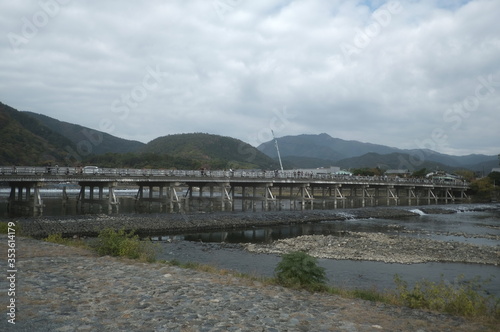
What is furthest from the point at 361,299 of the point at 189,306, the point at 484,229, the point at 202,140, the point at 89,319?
the point at 202,140

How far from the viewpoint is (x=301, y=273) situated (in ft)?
33.1

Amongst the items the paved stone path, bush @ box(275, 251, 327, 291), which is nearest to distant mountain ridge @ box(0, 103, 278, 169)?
the paved stone path

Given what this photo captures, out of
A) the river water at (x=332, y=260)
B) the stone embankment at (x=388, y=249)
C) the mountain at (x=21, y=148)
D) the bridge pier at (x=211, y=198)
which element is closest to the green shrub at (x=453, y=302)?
the river water at (x=332, y=260)

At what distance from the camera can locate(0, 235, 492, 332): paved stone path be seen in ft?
21.7

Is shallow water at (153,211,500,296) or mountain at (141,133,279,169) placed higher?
mountain at (141,133,279,169)

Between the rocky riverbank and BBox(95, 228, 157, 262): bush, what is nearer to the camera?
BBox(95, 228, 157, 262): bush

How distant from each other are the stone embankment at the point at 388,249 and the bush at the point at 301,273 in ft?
37.1

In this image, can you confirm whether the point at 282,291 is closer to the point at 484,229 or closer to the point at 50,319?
the point at 50,319

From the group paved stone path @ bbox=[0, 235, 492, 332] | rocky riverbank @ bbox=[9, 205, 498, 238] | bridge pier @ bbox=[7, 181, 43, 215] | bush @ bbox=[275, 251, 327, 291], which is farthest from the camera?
bridge pier @ bbox=[7, 181, 43, 215]

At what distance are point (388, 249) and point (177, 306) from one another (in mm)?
19695

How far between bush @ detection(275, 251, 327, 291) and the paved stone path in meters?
0.48

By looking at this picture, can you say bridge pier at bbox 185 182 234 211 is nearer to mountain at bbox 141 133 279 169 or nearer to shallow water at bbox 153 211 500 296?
shallow water at bbox 153 211 500 296

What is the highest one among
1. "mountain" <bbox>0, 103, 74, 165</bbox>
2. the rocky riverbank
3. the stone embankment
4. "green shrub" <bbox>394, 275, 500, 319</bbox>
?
"mountain" <bbox>0, 103, 74, 165</bbox>

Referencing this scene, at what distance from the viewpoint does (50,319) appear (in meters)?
6.53
